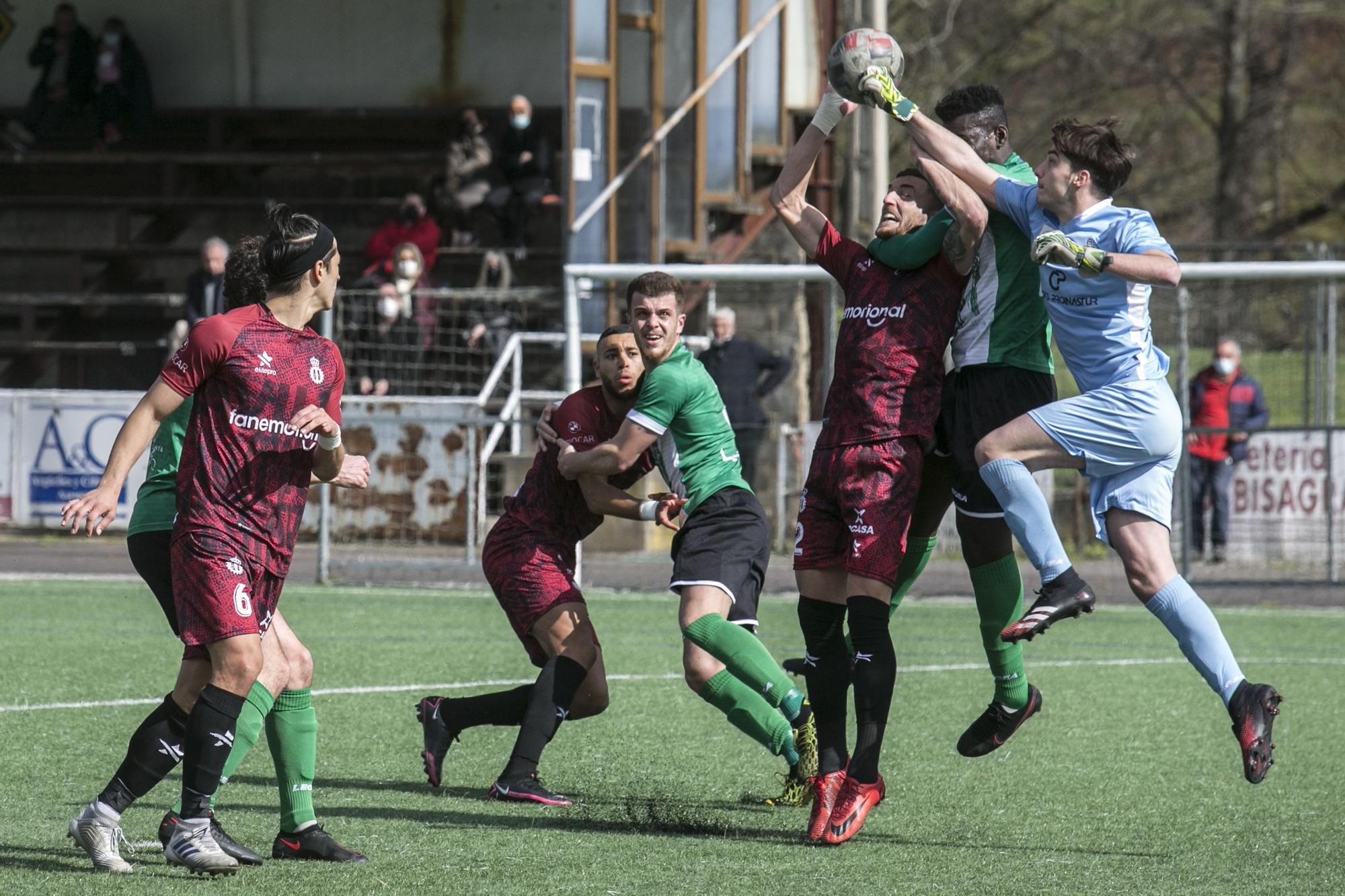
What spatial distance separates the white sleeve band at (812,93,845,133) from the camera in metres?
5.66

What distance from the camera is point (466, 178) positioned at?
19.0m

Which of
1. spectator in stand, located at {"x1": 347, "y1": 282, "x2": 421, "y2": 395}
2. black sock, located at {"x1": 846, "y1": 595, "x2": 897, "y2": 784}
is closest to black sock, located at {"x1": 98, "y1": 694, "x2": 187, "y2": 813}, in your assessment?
black sock, located at {"x1": 846, "y1": 595, "x2": 897, "y2": 784}

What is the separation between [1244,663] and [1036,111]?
68.3 ft

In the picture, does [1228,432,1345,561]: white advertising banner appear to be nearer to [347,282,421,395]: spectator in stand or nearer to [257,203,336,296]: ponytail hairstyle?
[347,282,421,395]: spectator in stand

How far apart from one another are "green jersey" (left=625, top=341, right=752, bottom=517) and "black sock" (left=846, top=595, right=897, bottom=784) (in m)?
0.80

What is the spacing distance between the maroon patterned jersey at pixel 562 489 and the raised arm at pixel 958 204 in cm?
142

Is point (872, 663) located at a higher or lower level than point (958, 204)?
lower

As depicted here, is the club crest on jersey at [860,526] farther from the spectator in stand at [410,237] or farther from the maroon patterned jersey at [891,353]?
the spectator in stand at [410,237]

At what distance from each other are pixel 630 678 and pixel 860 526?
353 centimetres

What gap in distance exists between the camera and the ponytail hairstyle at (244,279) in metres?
5.30

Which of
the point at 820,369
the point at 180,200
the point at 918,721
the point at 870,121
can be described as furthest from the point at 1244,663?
the point at 180,200

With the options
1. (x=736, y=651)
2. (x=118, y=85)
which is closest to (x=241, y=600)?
(x=736, y=651)

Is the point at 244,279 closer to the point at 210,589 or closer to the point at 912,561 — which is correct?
the point at 210,589

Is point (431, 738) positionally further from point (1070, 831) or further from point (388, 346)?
point (388, 346)
